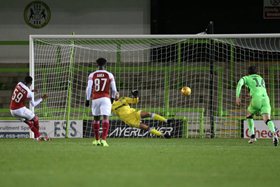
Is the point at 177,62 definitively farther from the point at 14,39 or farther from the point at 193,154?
the point at 193,154

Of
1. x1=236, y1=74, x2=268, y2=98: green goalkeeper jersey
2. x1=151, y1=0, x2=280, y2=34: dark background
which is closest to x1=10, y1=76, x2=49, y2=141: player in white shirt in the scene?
x1=236, y1=74, x2=268, y2=98: green goalkeeper jersey

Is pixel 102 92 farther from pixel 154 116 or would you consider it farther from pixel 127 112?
pixel 154 116

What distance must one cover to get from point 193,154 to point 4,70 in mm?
12066

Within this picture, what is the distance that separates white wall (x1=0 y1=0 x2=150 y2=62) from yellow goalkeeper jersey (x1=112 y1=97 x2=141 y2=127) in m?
6.63

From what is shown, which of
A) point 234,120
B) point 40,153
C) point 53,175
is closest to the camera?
point 53,175

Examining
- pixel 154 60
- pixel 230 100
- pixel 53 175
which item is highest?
pixel 154 60

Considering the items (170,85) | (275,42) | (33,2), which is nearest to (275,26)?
(275,42)

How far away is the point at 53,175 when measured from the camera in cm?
783

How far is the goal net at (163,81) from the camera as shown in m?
19.8

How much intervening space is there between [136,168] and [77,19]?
667 inches

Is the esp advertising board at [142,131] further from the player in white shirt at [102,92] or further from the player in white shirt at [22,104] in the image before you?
the player in white shirt at [102,92]

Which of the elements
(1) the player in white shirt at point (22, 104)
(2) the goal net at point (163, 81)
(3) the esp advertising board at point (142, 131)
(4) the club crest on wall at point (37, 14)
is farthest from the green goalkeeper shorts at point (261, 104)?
(4) the club crest on wall at point (37, 14)

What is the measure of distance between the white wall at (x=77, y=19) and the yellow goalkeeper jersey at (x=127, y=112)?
663 centimetres

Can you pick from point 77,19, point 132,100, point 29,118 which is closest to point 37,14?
point 77,19
